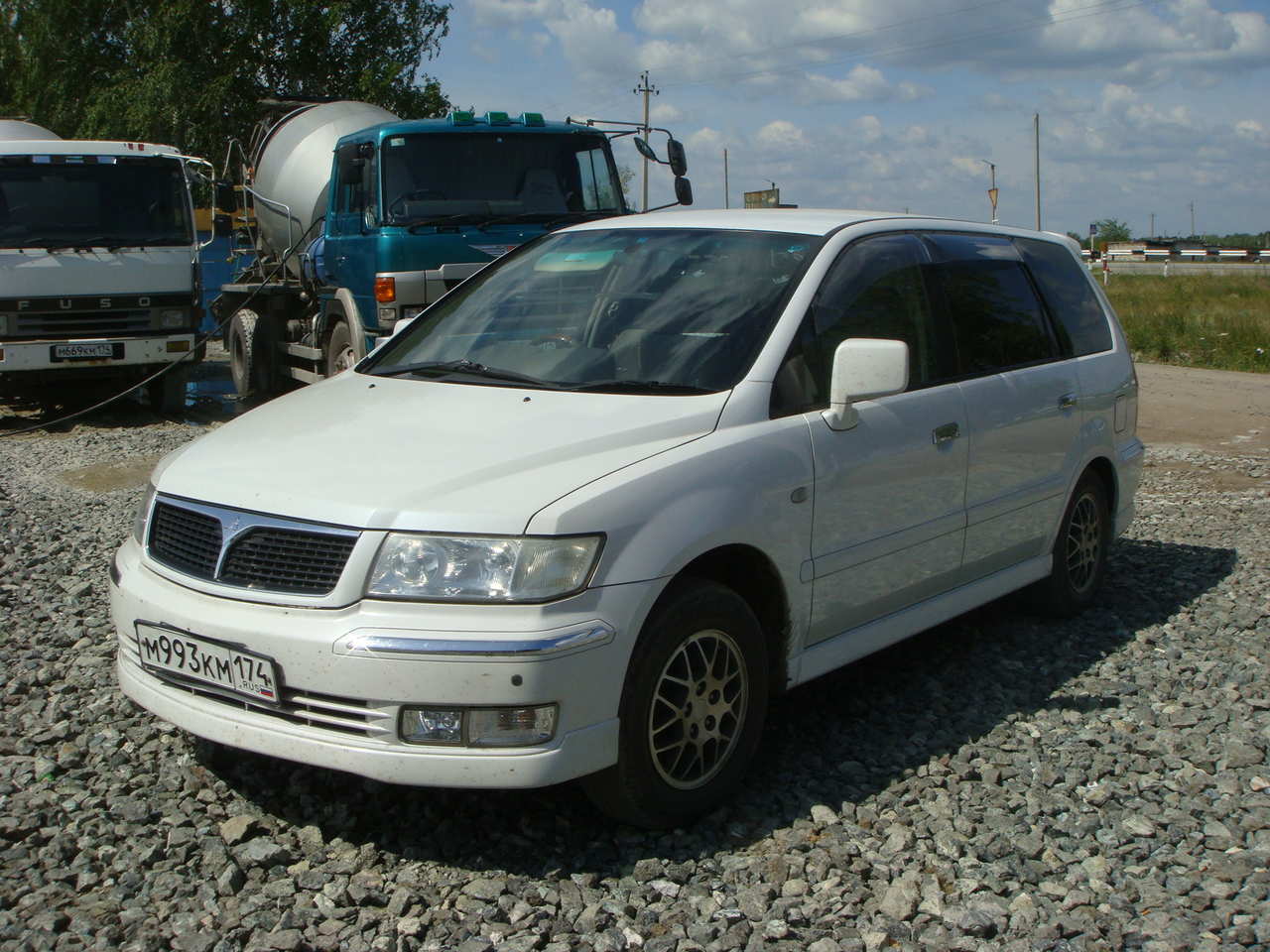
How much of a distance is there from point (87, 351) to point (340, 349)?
8.98 feet

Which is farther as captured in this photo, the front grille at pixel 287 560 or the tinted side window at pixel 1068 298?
the tinted side window at pixel 1068 298

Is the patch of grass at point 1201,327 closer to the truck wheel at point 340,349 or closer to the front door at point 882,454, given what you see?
the truck wheel at point 340,349

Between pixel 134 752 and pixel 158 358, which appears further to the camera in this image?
pixel 158 358

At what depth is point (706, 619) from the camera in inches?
145

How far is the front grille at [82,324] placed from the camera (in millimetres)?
12695

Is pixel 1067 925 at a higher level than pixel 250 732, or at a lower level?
lower

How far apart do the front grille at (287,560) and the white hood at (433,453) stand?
0.21ft

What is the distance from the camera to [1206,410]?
14758 mm

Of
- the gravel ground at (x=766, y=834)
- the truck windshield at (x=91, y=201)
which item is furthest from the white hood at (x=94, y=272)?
the gravel ground at (x=766, y=834)

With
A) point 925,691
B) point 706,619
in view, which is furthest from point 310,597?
point 925,691

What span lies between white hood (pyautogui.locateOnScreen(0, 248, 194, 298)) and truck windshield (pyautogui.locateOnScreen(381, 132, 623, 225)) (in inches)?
136

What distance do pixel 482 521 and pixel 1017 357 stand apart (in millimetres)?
2930

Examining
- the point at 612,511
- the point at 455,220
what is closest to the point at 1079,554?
the point at 612,511

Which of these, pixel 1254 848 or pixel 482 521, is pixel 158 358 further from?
pixel 1254 848
